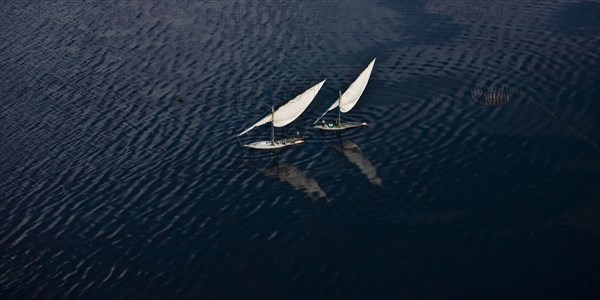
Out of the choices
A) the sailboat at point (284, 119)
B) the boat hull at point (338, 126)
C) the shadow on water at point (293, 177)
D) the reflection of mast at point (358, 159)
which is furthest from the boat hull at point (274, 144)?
the reflection of mast at point (358, 159)

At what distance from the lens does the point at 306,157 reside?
2938 inches

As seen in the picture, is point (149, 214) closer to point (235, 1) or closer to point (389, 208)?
point (389, 208)

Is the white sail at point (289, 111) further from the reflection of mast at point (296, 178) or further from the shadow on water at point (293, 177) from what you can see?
the reflection of mast at point (296, 178)

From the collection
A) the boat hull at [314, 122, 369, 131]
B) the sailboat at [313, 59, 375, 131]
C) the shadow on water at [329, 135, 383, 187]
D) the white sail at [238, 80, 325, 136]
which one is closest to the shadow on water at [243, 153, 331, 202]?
the white sail at [238, 80, 325, 136]

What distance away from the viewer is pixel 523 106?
80.8 meters

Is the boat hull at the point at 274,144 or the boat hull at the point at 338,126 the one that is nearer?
the boat hull at the point at 274,144

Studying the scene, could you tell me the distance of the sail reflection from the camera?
68.9 m

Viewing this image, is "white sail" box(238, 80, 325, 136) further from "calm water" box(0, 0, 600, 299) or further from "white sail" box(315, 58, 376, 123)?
"white sail" box(315, 58, 376, 123)

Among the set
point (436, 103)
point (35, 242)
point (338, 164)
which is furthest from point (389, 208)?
point (35, 242)

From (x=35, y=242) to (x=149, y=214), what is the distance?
10092 millimetres

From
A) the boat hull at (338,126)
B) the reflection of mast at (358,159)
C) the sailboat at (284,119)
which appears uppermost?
the sailboat at (284,119)

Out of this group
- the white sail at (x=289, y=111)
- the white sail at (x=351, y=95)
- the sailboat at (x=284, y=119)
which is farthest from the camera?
the white sail at (x=351, y=95)

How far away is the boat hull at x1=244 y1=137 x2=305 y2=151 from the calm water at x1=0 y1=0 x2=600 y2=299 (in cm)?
73

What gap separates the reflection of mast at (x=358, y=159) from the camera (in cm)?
7050
